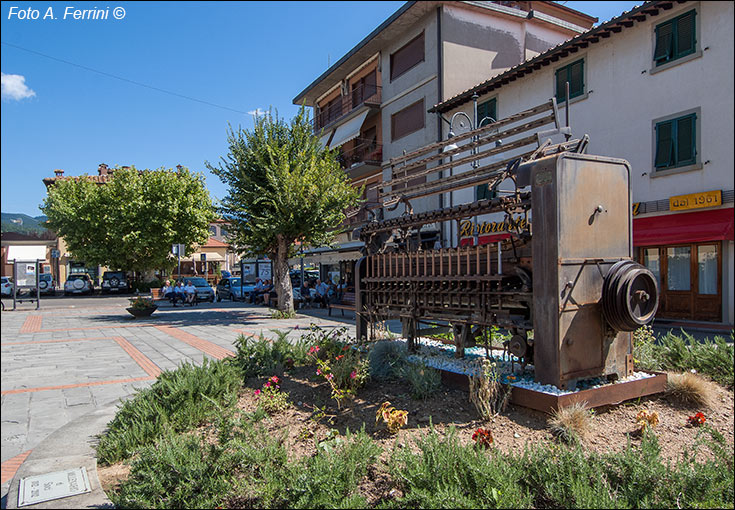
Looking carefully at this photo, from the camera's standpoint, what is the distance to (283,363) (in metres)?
6.73

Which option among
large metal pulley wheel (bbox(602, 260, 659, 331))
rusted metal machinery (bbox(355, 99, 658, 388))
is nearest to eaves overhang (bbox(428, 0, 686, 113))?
rusted metal machinery (bbox(355, 99, 658, 388))

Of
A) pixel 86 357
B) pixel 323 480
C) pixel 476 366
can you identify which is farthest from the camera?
pixel 86 357

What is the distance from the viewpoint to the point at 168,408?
17.3ft

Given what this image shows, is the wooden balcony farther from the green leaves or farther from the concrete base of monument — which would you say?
the concrete base of monument

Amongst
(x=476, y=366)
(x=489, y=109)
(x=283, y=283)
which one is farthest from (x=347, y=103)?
(x=476, y=366)

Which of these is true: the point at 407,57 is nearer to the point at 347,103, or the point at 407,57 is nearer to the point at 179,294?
the point at 347,103

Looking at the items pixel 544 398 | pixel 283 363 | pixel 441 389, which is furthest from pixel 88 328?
pixel 544 398

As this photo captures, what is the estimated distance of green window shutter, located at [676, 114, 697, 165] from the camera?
3975mm

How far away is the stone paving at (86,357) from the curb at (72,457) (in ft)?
0.44

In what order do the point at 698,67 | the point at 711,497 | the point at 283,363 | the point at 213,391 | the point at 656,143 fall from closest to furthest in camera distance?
the point at 711,497, the point at 698,67, the point at 213,391, the point at 283,363, the point at 656,143

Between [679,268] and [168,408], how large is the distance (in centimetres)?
1479

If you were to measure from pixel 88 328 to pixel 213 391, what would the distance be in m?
13.6

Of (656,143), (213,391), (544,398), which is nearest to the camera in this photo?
(544,398)

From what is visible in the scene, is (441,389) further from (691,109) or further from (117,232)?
(117,232)
